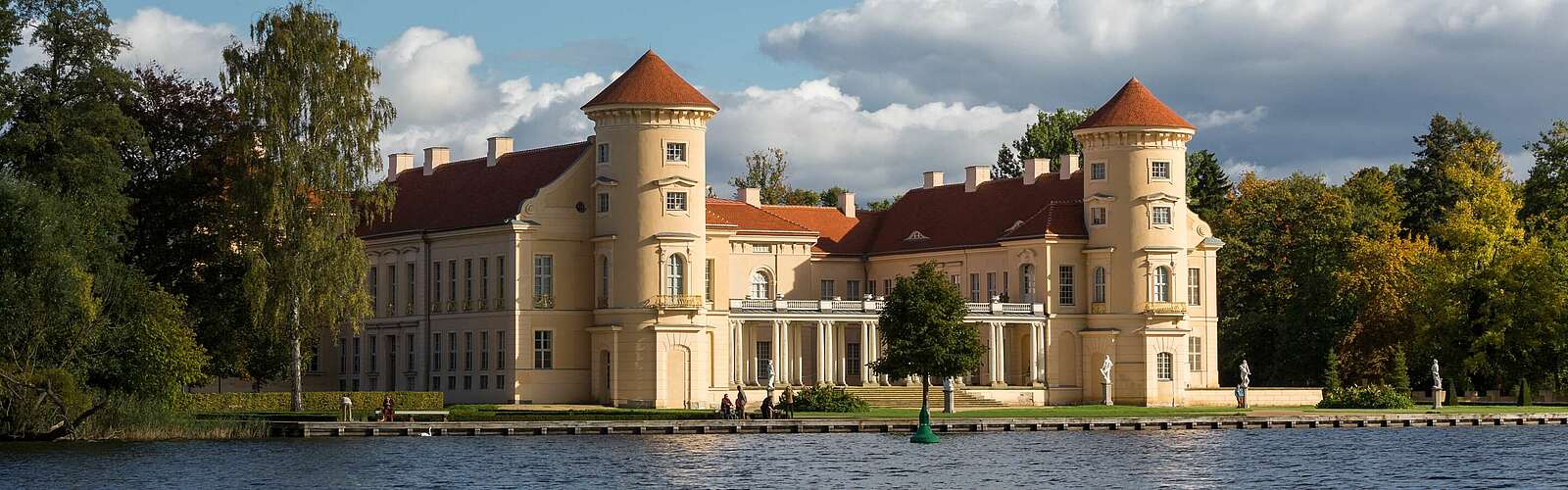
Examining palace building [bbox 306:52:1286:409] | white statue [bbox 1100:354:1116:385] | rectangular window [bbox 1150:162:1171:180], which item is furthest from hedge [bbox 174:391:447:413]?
rectangular window [bbox 1150:162:1171:180]

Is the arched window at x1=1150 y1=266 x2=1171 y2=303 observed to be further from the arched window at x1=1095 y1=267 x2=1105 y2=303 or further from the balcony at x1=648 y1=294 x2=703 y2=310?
the balcony at x1=648 y1=294 x2=703 y2=310

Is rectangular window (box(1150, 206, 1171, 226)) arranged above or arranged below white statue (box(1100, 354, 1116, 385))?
above

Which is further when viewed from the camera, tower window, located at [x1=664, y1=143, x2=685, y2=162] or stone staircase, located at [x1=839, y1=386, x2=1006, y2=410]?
stone staircase, located at [x1=839, y1=386, x2=1006, y2=410]

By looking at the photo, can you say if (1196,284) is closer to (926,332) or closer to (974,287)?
(974,287)

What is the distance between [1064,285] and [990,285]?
12.6 feet

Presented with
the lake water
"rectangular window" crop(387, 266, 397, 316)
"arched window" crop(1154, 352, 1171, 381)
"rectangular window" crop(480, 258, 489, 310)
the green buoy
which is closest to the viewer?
the lake water

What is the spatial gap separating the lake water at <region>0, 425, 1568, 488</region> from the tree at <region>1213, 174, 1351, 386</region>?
24020 mm

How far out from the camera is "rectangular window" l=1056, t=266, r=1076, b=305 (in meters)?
94.2

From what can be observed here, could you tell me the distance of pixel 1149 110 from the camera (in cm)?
9262

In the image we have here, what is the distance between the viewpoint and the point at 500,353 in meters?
86.8

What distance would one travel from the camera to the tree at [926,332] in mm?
81938

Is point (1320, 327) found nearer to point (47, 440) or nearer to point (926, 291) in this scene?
point (926, 291)

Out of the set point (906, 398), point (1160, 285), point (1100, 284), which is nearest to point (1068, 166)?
point (1100, 284)

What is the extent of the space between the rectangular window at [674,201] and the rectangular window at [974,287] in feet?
54.8
